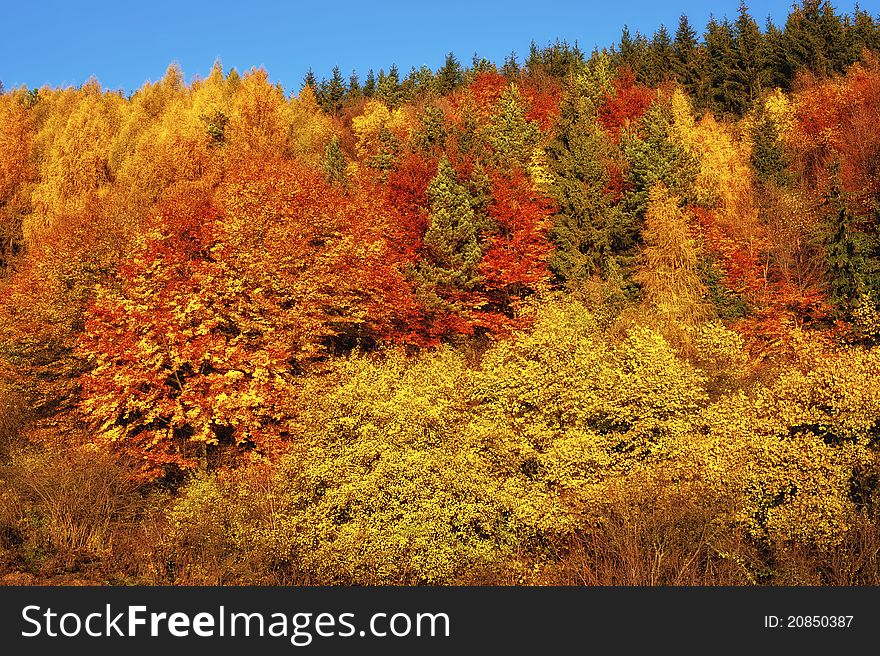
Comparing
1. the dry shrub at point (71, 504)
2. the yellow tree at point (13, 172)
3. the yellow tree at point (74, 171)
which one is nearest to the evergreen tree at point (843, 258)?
the dry shrub at point (71, 504)

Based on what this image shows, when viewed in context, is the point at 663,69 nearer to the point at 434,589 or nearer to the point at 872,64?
the point at 872,64

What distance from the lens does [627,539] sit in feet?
58.4

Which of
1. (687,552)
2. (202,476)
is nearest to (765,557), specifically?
(687,552)

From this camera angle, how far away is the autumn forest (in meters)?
19.0

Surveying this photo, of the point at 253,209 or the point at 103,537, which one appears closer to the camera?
the point at 103,537

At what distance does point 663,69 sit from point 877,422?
2846 inches

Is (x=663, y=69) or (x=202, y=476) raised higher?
(x=663, y=69)

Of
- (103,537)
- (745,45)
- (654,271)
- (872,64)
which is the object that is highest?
(745,45)

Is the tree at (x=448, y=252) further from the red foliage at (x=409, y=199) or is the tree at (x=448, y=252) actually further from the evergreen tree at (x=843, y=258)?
the evergreen tree at (x=843, y=258)

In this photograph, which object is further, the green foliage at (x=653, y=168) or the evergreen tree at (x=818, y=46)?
the evergreen tree at (x=818, y=46)

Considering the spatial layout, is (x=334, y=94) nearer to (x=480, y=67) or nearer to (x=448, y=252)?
(x=480, y=67)

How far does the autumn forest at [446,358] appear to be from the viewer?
19.0m

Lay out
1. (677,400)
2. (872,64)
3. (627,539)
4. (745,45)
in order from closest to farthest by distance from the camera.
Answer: (627,539), (677,400), (872,64), (745,45)

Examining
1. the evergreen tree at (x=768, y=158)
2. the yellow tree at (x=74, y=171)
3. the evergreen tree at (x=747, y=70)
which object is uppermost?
the evergreen tree at (x=747, y=70)
